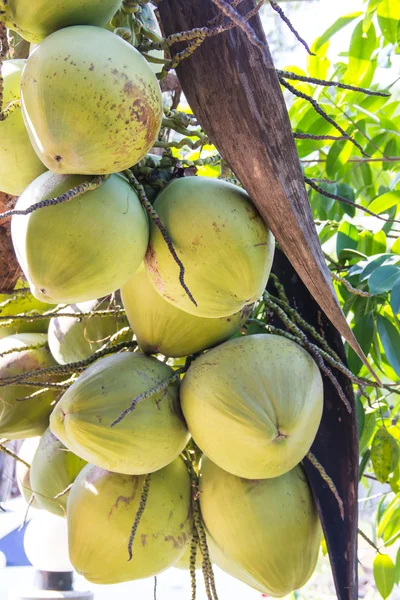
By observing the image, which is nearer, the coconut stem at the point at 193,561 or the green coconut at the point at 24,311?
the coconut stem at the point at 193,561

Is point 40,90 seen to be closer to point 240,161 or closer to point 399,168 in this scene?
point 240,161

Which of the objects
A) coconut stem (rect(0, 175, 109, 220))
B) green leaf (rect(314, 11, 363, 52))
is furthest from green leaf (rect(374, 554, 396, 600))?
green leaf (rect(314, 11, 363, 52))

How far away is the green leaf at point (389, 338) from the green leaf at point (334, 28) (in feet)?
2.13

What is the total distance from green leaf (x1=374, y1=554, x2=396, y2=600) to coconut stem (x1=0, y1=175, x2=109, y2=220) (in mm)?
908

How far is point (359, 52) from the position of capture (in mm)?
1253

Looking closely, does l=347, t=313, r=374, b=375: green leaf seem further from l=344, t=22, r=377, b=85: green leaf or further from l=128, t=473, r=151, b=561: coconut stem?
l=344, t=22, r=377, b=85: green leaf

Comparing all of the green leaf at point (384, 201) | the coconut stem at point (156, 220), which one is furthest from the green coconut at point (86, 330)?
the green leaf at point (384, 201)

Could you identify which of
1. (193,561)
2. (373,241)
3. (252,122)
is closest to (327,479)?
(193,561)

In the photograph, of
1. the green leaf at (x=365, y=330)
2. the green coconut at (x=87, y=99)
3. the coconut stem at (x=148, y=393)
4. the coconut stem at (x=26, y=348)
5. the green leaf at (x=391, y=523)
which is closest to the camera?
the green coconut at (x=87, y=99)

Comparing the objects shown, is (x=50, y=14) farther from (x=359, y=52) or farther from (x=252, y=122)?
(x=359, y=52)

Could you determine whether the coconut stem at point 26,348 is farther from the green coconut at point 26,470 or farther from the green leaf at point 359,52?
the green leaf at point 359,52

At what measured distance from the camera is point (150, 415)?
66 cm

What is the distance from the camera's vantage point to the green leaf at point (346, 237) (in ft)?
3.35

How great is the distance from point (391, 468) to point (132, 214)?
1.95 feet
